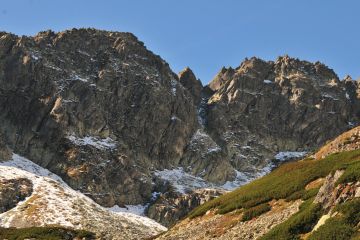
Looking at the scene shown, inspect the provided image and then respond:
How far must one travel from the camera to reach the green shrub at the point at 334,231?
28188 millimetres

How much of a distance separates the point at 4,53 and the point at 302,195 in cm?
15621

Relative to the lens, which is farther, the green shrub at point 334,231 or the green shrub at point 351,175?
the green shrub at point 351,175

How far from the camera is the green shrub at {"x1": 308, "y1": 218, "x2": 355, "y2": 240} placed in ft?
92.5

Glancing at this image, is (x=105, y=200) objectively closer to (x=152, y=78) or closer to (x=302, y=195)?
(x=152, y=78)

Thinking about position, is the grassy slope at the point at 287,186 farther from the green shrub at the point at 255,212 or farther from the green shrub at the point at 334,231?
the green shrub at the point at 334,231

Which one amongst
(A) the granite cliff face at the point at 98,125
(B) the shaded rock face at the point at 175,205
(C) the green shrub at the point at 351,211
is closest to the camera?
(C) the green shrub at the point at 351,211

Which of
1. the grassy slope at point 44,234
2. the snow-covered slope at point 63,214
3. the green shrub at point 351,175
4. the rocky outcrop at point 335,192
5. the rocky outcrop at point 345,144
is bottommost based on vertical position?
the grassy slope at point 44,234

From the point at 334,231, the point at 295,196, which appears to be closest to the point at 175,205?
the point at 295,196

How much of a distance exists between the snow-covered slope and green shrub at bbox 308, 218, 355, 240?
186 ft

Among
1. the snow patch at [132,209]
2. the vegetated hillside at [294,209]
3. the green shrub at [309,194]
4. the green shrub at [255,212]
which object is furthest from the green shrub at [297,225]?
the snow patch at [132,209]

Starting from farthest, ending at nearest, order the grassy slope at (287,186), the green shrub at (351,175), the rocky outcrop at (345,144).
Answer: the rocky outcrop at (345,144)
the grassy slope at (287,186)
the green shrub at (351,175)

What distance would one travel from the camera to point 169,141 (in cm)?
18812

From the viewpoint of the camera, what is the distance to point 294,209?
3897 centimetres

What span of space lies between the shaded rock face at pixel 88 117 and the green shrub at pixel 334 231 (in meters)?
120
